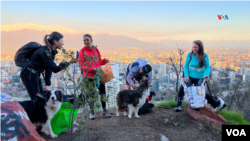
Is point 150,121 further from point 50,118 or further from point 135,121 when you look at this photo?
point 50,118

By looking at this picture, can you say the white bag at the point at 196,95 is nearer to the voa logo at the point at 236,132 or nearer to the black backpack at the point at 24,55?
the voa logo at the point at 236,132

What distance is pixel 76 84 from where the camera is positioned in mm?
3008

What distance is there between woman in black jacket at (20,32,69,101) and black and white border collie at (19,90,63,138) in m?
0.17

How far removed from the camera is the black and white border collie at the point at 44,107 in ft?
11.2

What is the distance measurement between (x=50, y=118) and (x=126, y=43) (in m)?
24.8

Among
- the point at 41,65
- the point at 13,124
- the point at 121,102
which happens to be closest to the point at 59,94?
the point at 41,65

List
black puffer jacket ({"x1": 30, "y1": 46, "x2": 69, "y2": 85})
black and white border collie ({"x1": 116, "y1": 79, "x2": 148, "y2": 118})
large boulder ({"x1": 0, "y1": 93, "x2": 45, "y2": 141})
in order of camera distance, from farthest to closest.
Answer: black and white border collie ({"x1": 116, "y1": 79, "x2": 148, "y2": 118}) < black puffer jacket ({"x1": 30, "y1": 46, "x2": 69, "y2": 85}) < large boulder ({"x1": 0, "y1": 93, "x2": 45, "y2": 141})

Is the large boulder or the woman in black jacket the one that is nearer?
the large boulder

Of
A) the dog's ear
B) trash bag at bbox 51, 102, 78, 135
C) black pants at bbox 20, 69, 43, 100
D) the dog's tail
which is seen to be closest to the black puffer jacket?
black pants at bbox 20, 69, 43, 100

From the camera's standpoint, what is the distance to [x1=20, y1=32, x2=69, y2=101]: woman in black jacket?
11.1ft

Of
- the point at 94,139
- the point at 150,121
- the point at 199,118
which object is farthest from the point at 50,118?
the point at 199,118

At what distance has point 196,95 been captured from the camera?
4883mm

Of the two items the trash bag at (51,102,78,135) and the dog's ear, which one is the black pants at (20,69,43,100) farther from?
the trash bag at (51,102,78,135)

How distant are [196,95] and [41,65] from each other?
14.1 feet
